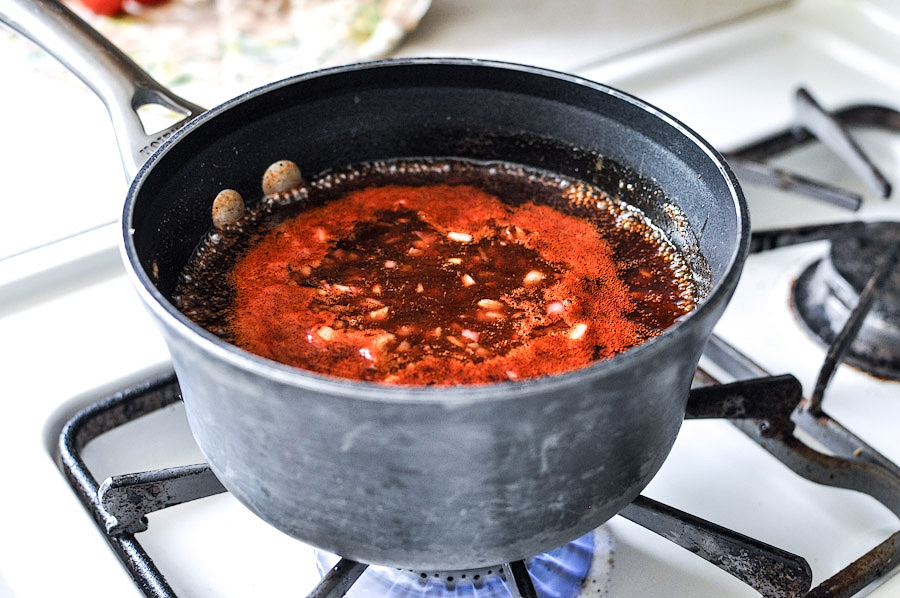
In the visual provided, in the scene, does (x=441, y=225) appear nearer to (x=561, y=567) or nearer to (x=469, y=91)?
(x=469, y=91)

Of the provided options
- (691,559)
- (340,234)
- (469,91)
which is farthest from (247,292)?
(691,559)

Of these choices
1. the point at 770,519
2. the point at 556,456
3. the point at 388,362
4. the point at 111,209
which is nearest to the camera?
the point at 556,456

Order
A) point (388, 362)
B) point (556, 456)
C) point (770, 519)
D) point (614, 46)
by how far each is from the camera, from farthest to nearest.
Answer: point (614, 46) < point (770, 519) < point (388, 362) < point (556, 456)

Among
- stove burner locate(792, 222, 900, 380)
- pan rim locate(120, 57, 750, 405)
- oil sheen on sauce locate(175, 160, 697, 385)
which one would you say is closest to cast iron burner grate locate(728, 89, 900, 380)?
stove burner locate(792, 222, 900, 380)

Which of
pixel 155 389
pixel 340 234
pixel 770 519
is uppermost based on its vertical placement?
pixel 340 234

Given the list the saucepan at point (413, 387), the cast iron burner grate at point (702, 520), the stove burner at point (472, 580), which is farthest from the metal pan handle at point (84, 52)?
the stove burner at point (472, 580)

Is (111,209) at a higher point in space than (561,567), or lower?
higher

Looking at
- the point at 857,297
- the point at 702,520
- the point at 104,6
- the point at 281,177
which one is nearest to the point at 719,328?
the point at 857,297
